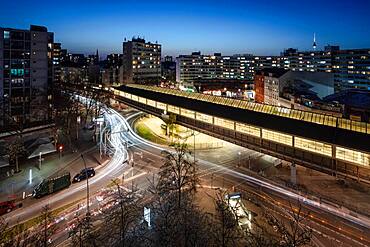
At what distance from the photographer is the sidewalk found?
31.2 meters

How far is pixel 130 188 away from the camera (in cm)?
3166

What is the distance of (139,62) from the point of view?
13138 cm

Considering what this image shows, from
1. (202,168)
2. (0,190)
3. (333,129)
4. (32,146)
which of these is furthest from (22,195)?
(333,129)

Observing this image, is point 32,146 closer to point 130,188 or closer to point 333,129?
point 130,188

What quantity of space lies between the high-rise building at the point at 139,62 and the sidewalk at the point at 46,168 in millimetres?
84484

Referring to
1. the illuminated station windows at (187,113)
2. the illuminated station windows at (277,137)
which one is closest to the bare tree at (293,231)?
the illuminated station windows at (277,137)

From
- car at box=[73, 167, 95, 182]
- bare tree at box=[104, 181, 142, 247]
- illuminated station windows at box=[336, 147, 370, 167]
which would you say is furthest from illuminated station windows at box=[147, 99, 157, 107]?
illuminated station windows at box=[336, 147, 370, 167]

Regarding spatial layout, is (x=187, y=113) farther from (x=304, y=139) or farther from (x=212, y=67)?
(x=212, y=67)

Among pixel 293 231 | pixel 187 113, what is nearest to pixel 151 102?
pixel 187 113

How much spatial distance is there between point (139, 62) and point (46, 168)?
99512 mm

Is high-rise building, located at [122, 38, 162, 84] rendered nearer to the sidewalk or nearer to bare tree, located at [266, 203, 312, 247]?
the sidewalk

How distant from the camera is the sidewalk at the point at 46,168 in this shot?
→ 3118 cm

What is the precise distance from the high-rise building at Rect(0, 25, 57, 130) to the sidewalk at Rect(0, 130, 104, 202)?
17.0 m

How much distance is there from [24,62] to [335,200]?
60527 millimetres
